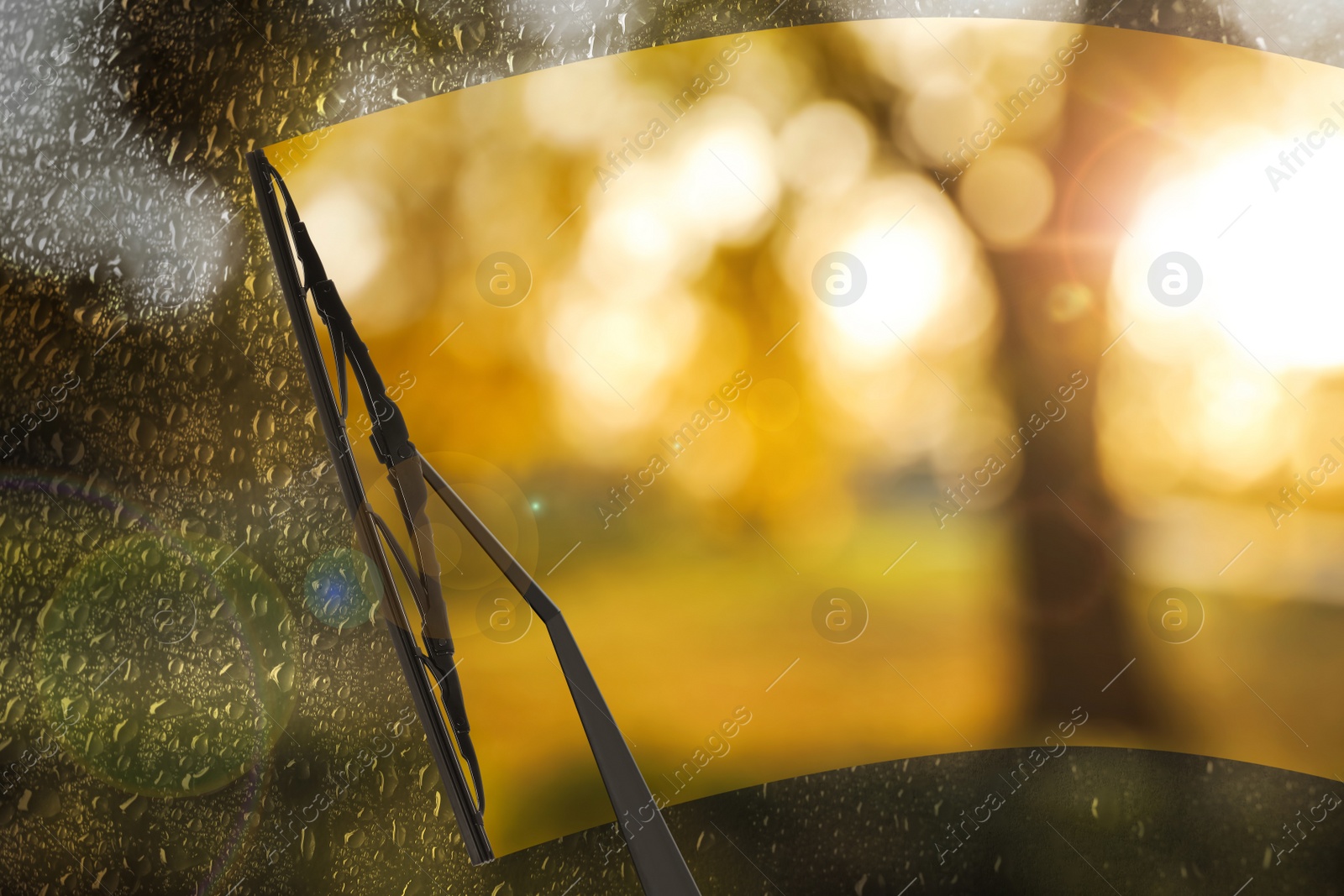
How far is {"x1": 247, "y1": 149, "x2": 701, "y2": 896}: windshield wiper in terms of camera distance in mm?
882

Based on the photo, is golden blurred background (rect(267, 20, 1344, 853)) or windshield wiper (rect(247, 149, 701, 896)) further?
golden blurred background (rect(267, 20, 1344, 853))

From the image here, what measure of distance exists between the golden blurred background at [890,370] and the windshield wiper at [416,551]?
389 millimetres

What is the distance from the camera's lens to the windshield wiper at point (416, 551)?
88cm

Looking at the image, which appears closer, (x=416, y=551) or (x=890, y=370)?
(x=416, y=551)

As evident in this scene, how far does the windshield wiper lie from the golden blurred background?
39 centimetres

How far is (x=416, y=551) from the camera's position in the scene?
3.07ft

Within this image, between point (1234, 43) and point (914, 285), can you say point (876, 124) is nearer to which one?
point (914, 285)

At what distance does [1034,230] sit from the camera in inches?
56.6

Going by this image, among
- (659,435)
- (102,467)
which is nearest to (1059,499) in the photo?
(659,435)

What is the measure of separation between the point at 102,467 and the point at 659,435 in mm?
1003

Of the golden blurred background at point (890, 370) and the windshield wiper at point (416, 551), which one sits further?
the golden blurred background at point (890, 370)

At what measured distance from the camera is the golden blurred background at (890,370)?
1382 mm

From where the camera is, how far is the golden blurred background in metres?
1.38

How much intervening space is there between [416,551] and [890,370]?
3.04 feet
